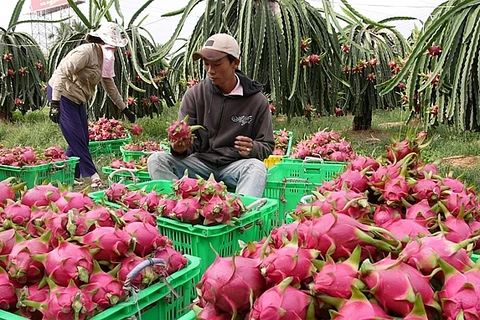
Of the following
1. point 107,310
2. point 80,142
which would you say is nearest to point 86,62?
point 80,142

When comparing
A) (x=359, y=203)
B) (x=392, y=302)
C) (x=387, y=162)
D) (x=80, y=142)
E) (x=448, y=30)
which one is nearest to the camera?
(x=392, y=302)

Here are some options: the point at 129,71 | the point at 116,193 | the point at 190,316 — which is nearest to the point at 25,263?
the point at 190,316

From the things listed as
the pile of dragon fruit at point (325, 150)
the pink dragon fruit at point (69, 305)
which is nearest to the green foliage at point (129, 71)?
the pile of dragon fruit at point (325, 150)

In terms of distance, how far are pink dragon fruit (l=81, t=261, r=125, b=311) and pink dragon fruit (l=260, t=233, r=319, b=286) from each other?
451 millimetres

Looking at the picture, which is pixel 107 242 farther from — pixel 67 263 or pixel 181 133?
pixel 181 133

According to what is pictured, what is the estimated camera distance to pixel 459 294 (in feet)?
2.79

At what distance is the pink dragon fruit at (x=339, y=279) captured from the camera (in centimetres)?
88

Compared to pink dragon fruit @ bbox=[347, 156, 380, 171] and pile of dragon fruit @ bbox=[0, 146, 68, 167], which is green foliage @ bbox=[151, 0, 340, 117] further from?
pink dragon fruit @ bbox=[347, 156, 380, 171]

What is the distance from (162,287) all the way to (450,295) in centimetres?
A: 81

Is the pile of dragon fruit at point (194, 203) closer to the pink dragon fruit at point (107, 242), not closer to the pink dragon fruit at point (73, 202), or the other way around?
the pink dragon fruit at point (73, 202)

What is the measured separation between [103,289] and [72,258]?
117 millimetres

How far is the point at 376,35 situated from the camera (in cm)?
744

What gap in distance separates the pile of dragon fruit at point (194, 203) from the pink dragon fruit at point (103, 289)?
0.60 meters

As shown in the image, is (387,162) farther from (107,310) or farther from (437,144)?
(437,144)
